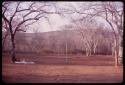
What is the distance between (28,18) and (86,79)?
110cm

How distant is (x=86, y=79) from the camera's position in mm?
5219

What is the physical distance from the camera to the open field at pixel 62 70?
5207 mm

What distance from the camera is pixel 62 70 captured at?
528cm

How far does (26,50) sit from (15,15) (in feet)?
1.58

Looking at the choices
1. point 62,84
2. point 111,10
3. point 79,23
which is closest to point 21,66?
point 62,84

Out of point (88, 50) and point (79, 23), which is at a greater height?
point (79, 23)

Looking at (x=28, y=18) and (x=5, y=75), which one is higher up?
(x=28, y=18)

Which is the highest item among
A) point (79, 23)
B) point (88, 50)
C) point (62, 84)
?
point (79, 23)

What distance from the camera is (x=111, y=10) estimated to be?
17.5 feet

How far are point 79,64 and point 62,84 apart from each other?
38 cm

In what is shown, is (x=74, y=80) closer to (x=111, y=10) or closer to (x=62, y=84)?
(x=62, y=84)

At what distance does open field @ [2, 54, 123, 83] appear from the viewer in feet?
17.1

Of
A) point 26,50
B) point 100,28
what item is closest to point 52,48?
point 26,50

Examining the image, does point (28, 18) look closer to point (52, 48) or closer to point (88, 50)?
point (52, 48)
